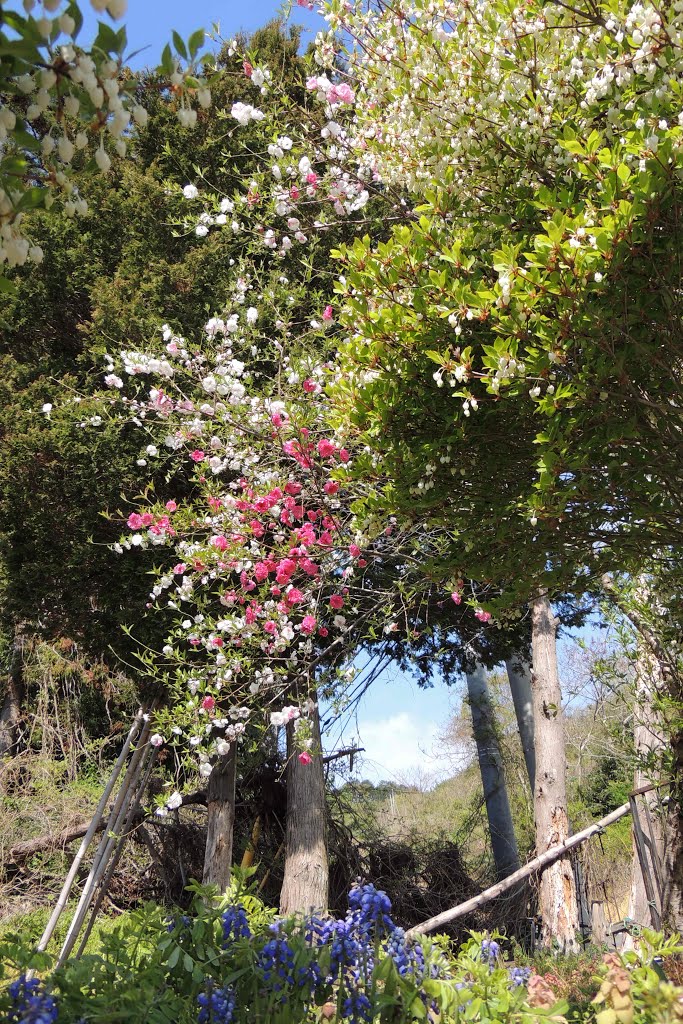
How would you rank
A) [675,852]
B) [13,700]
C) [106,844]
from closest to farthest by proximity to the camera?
[675,852], [106,844], [13,700]

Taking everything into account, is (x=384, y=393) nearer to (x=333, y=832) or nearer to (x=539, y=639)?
(x=539, y=639)

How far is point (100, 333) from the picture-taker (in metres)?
7.02

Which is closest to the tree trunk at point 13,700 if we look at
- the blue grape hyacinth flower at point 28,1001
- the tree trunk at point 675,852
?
the tree trunk at point 675,852

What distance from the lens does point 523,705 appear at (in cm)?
955

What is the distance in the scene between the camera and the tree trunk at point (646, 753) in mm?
5871

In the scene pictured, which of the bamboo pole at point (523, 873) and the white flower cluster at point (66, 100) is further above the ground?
the white flower cluster at point (66, 100)

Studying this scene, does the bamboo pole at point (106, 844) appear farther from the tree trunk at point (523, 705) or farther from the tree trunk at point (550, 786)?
the tree trunk at point (523, 705)

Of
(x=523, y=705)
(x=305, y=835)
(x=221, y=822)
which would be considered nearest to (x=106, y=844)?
(x=221, y=822)

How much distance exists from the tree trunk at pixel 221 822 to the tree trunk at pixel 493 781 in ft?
10.3

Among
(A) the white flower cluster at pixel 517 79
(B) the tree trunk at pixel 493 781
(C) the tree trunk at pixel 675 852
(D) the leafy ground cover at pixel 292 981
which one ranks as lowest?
(D) the leafy ground cover at pixel 292 981

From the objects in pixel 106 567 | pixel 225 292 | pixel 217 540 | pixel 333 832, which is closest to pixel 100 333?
pixel 225 292

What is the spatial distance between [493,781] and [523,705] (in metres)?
0.97

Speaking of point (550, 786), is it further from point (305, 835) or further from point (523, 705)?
point (305, 835)

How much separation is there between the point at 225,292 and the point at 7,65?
18.4 ft
